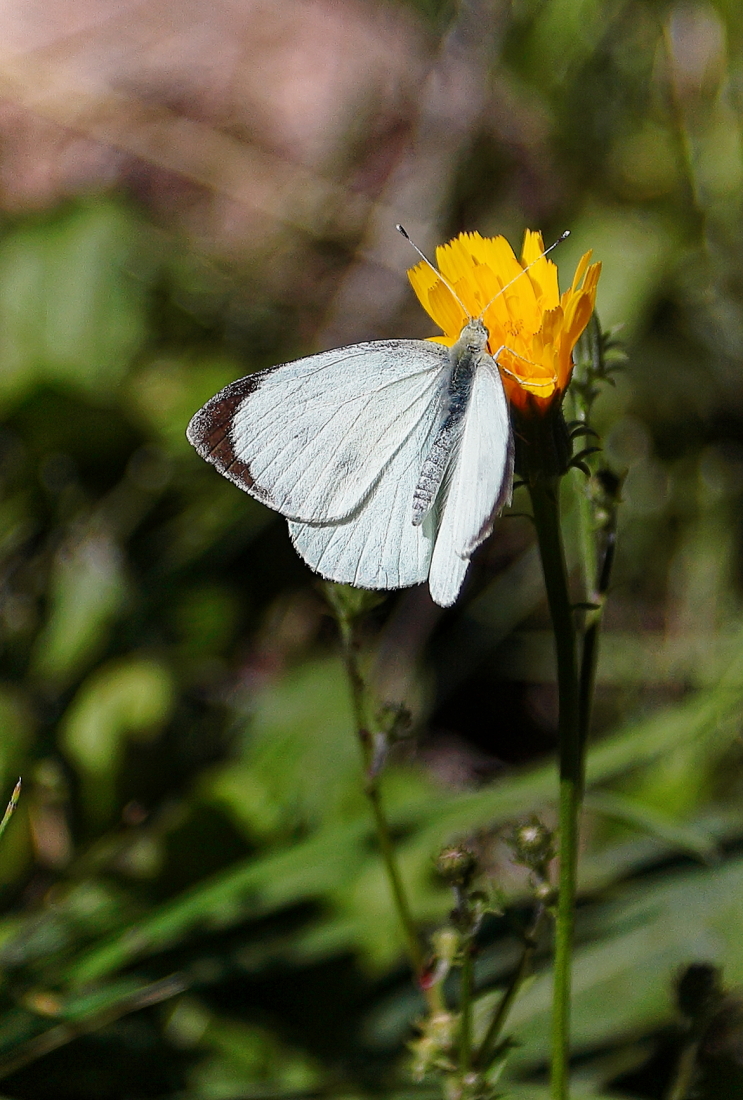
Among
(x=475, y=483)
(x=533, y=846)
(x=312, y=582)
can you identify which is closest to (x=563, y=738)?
(x=533, y=846)

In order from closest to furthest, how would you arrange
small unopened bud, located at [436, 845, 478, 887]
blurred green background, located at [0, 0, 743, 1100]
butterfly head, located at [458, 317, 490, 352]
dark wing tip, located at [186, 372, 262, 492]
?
1. small unopened bud, located at [436, 845, 478, 887]
2. butterfly head, located at [458, 317, 490, 352]
3. dark wing tip, located at [186, 372, 262, 492]
4. blurred green background, located at [0, 0, 743, 1100]

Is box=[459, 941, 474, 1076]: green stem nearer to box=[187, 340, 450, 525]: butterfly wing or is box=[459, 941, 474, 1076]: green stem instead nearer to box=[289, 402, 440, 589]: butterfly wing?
box=[289, 402, 440, 589]: butterfly wing

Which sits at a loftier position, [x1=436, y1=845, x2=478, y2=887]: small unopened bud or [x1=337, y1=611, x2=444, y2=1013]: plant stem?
[x1=337, y1=611, x2=444, y2=1013]: plant stem

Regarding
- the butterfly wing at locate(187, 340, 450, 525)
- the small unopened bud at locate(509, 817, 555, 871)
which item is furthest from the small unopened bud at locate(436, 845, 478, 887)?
the butterfly wing at locate(187, 340, 450, 525)

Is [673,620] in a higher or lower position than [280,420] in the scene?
higher

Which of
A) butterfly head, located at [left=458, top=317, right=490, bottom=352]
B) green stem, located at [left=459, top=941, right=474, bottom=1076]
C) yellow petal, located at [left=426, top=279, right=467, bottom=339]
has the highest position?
yellow petal, located at [left=426, top=279, right=467, bottom=339]

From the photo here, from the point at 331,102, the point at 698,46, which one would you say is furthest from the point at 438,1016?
the point at 331,102

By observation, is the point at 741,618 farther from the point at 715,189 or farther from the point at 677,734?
the point at 715,189

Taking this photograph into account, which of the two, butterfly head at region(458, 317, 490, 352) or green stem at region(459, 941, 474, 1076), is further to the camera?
butterfly head at region(458, 317, 490, 352)
